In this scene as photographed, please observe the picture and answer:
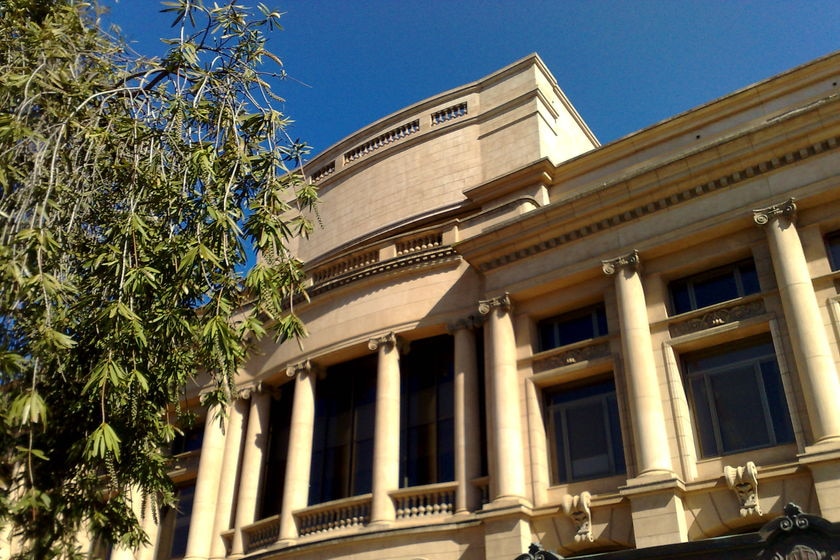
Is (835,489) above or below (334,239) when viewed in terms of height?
below

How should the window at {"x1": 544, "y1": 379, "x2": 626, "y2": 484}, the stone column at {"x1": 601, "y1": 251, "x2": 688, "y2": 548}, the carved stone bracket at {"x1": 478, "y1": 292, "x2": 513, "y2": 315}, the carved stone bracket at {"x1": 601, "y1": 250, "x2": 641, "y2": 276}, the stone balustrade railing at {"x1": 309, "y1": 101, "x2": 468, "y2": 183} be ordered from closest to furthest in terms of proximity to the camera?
the stone column at {"x1": 601, "y1": 251, "x2": 688, "y2": 548}, the window at {"x1": 544, "y1": 379, "x2": 626, "y2": 484}, the carved stone bracket at {"x1": 601, "y1": 250, "x2": 641, "y2": 276}, the carved stone bracket at {"x1": 478, "y1": 292, "x2": 513, "y2": 315}, the stone balustrade railing at {"x1": 309, "y1": 101, "x2": 468, "y2": 183}

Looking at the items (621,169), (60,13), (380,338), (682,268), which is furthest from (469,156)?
(60,13)

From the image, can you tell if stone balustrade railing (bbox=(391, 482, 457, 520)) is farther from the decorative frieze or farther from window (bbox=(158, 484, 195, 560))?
window (bbox=(158, 484, 195, 560))

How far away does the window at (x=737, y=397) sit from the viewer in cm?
1590

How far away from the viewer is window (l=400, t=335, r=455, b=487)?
2053 centimetres

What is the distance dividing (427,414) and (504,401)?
3.30 meters

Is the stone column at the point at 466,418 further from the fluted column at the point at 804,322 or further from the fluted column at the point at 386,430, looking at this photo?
the fluted column at the point at 804,322

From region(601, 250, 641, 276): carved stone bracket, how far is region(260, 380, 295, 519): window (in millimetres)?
10356

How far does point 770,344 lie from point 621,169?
6940 millimetres

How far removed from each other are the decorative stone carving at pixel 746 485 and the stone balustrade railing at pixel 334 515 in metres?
8.72

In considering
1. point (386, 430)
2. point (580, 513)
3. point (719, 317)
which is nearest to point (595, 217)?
point (719, 317)

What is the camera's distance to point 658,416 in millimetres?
16375

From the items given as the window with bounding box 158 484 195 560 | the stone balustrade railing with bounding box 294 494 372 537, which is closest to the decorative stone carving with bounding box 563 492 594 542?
the stone balustrade railing with bounding box 294 494 372 537

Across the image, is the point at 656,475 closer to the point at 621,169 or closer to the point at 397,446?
the point at 397,446
